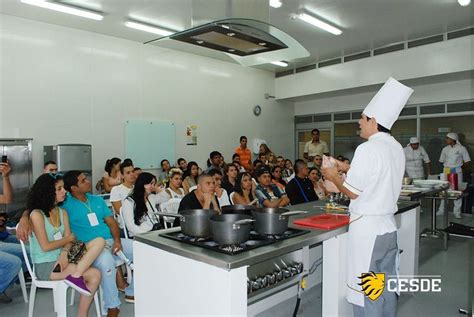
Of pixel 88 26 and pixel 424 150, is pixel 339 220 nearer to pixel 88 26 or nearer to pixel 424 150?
pixel 88 26

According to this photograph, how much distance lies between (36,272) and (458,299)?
3.12 m

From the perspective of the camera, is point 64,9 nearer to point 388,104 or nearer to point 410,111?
point 388,104

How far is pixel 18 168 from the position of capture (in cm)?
443

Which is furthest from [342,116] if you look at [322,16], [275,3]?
[275,3]

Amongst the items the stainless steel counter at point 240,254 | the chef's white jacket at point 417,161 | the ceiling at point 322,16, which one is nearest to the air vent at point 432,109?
the chef's white jacket at point 417,161

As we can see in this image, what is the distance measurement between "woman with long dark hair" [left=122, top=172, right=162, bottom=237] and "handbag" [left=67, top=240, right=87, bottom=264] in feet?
1.82

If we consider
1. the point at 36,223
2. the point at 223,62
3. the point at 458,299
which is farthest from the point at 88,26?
the point at 458,299

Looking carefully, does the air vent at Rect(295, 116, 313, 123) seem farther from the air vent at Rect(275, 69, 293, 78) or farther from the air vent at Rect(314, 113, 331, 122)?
the air vent at Rect(275, 69, 293, 78)

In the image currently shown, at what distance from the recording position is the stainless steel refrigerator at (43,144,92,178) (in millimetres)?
4617

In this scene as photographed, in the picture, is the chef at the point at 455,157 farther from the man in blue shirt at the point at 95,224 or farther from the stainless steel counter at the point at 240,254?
the man in blue shirt at the point at 95,224

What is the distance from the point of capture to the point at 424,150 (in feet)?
21.2

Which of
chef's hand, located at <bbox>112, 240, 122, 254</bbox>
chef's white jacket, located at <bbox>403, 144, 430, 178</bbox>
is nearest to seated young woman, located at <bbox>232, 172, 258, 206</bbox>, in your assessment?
chef's hand, located at <bbox>112, 240, 122, 254</bbox>

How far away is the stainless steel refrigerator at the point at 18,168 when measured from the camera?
172 inches

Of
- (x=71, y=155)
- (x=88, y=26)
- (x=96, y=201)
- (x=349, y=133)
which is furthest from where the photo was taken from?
(x=349, y=133)
